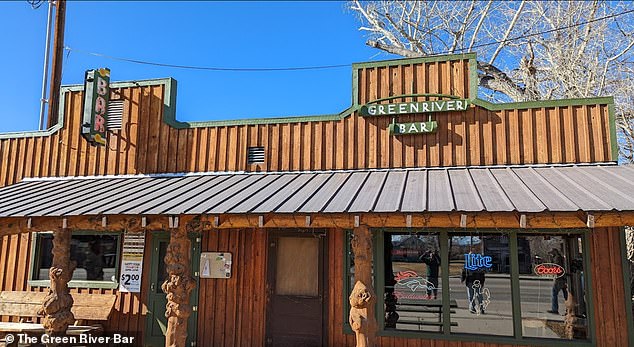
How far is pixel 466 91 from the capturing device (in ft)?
28.7

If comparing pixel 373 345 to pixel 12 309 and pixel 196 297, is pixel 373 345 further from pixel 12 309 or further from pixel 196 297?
pixel 12 309

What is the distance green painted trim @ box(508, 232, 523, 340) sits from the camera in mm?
7520

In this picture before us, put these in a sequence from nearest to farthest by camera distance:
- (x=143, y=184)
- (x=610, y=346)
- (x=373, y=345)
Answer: (x=373, y=345), (x=610, y=346), (x=143, y=184)

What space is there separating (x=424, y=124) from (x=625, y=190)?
3.45 m

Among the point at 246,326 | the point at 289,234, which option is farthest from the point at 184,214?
the point at 246,326

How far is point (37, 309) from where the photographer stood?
30.6 ft

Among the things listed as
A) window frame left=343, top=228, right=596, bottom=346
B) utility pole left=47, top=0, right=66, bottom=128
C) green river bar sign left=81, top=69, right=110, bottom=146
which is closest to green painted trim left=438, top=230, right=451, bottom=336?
window frame left=343, top=228, right=596, bottom=346

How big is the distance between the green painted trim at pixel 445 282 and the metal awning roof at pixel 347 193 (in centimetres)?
109

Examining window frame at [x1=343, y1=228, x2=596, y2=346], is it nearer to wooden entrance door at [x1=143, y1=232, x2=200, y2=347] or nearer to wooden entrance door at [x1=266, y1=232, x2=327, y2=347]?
wooden entrance door at [x1=266, y1=232, x2=327, y2=347]

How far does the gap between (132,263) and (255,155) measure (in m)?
3.35

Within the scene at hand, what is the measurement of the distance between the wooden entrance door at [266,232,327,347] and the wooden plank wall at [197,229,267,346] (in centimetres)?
19

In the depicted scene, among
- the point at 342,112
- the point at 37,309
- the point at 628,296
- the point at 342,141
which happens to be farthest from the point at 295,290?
the point at 628,296

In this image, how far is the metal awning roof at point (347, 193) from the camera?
614cm

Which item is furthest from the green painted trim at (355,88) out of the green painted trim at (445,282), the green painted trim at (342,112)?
the green painted trim at (445,282)
